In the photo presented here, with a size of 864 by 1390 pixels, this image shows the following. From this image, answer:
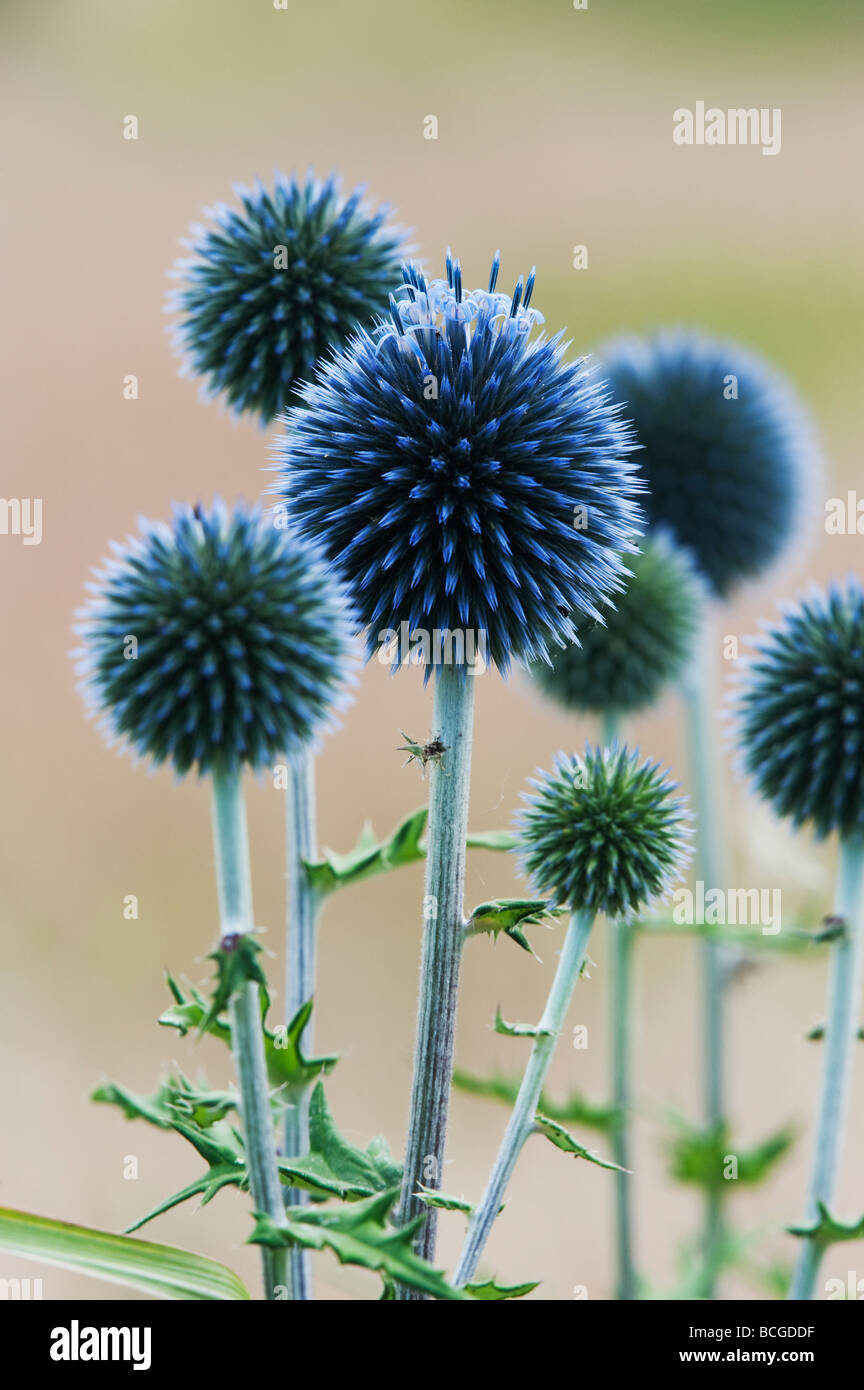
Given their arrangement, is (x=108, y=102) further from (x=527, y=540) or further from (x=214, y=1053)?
(x=527, y=540)

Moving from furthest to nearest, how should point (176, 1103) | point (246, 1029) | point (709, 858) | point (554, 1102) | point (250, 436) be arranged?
point (250, 436), point (709, 858), point (554, 1102), point (176, 1103), point (246, 1029)

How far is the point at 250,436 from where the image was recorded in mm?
2932

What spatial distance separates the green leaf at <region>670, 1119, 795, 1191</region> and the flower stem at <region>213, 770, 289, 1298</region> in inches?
41.2

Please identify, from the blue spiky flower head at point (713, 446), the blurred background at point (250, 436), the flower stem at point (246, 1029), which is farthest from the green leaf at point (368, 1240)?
the blurred background at point (250, 436)

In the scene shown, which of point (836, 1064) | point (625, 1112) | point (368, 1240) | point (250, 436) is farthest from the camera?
point (250, 436)

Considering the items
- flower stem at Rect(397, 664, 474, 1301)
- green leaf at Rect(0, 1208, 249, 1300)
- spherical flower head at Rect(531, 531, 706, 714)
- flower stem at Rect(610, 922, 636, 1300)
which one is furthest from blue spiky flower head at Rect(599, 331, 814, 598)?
green leaf at Rect(0, 1208, 249, 1300)

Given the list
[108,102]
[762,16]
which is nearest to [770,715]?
[762,16]

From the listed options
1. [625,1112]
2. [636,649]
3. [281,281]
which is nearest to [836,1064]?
[625,1112]

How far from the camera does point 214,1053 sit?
3.78m

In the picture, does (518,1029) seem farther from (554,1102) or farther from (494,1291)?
(554,1102)

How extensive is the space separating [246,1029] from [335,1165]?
0.24m

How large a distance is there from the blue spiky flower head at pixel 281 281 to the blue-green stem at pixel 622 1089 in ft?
2.94

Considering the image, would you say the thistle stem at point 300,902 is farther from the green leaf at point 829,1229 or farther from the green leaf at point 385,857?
the green leaf at point 829,1229
